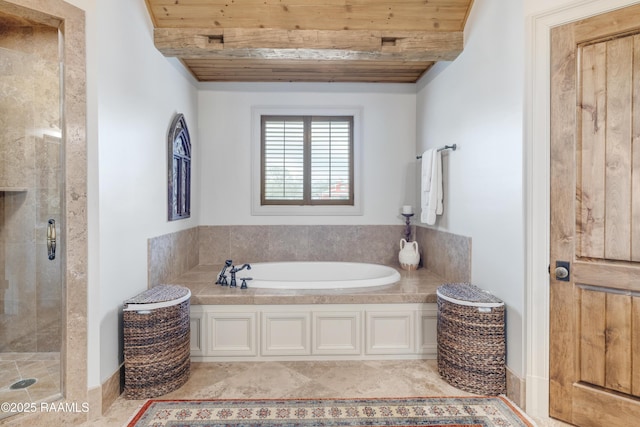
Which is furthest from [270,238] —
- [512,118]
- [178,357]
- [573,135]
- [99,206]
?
[573,135]

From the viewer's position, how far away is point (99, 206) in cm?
200

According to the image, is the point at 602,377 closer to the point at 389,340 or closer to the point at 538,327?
the point at 538,327

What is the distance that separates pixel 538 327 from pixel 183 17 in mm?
3235

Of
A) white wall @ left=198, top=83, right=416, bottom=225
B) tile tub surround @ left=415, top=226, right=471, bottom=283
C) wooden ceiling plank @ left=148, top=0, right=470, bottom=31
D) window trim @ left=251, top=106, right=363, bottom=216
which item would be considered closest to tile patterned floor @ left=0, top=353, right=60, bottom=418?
white wall @ left=198, top=83, right=416, bottom=225

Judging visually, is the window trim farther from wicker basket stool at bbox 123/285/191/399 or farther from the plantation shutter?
wicker basket stool at bbox 123/285/191/399

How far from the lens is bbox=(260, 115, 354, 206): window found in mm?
3982

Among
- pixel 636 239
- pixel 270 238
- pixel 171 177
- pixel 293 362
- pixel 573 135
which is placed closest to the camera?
pixel 636 239

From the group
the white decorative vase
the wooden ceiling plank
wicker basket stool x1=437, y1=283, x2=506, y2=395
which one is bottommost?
wicker basket stool x1=437, y1=283, x2=506, y2=395

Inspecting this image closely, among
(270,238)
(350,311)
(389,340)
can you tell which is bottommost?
(389,340)

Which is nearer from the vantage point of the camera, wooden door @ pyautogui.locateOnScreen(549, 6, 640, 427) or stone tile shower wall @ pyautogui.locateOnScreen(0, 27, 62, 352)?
wooden door @ pyautogui.locateOnScreen(549, 6, 640, 427)

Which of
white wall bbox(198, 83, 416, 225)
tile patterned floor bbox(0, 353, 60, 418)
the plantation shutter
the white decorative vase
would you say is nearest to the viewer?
tile patterned floor bbox(0, 353, 60, 418)

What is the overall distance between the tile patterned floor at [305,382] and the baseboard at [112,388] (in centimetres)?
4

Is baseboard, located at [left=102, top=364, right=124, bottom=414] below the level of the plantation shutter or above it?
below

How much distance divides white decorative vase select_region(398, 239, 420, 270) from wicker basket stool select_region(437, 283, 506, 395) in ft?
4.11
